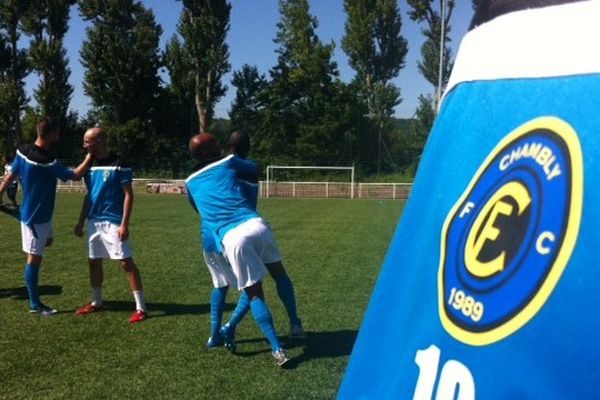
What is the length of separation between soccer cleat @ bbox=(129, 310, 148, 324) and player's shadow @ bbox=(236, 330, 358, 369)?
1.18 metres

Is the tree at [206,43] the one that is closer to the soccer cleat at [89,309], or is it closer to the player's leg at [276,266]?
the soccer cleat at [89,309]

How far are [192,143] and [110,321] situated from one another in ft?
7.33

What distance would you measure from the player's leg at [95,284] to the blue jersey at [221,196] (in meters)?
1.97

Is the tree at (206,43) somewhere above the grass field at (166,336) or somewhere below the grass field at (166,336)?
above

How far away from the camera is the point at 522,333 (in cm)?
82

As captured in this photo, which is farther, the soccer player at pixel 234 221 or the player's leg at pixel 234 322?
the player's leg at pixel 234 322

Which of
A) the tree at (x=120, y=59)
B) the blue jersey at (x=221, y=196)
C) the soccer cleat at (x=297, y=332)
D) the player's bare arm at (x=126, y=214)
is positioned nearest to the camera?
the blue jersey at (x=221, y=196)

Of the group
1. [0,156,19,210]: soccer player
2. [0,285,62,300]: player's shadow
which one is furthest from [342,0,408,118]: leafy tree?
[0,285,62,300]: player's shadow

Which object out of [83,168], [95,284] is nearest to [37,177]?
[83,168]

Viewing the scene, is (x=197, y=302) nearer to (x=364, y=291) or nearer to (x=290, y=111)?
(x=364, y=291)

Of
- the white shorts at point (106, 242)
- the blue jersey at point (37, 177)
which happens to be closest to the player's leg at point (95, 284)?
the white shorts at point (106, 242)

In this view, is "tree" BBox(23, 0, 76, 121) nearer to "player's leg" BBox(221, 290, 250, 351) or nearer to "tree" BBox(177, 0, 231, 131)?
"tree" BBox(177, 0, 231, 131)

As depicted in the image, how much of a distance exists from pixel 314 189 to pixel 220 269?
30.5 meters

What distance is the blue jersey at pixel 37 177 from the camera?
19.1ft
